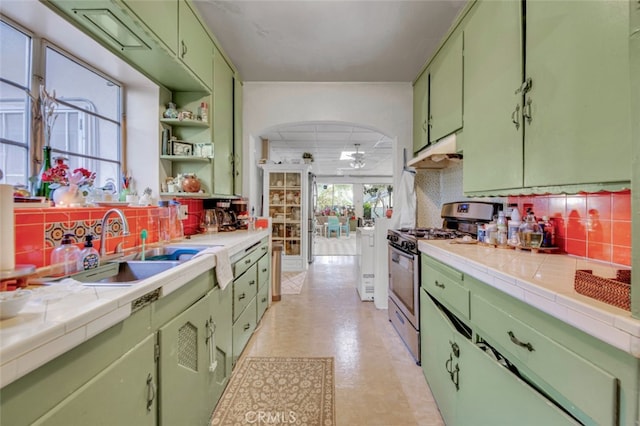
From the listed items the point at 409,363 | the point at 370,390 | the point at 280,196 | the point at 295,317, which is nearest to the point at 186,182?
the point at 295,317

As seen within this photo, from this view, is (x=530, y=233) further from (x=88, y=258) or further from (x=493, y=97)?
(x=88, y=258)

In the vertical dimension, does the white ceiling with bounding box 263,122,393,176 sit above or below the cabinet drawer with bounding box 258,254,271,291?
above

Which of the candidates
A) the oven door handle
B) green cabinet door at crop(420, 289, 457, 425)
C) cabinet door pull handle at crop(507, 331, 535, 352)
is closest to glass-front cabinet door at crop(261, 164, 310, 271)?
the oven door handle

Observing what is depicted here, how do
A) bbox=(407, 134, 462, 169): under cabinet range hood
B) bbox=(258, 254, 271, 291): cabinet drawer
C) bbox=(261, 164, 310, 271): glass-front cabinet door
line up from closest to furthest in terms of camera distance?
bbox=(407, 134, 462, 169): under cabinet range hood
bbox=(258, 254, 271, 291): cabinet drawer
bbox=(261, 164, 310, 271): glass-front cabinet door

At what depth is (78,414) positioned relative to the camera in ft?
2.33

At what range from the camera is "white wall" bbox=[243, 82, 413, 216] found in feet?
10.8

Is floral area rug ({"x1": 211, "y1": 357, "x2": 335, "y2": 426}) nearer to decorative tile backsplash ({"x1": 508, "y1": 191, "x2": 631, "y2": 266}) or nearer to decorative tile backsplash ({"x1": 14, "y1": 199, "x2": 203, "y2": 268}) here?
decorative tile backsplash ({"x1": 14, "y1": 199, "x2": 203, "y2": 268})

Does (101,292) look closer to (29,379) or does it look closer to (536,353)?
(29,379)

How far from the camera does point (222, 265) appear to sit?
1.73 m

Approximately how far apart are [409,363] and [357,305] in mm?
1251

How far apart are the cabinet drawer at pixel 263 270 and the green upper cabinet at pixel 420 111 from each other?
2.02 m

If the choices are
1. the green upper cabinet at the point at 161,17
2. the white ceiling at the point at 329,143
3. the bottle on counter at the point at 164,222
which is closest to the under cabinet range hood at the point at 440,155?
the white ceiling at the point at 329,143

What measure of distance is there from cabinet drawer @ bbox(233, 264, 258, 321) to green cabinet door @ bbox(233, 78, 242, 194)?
1.02 meters

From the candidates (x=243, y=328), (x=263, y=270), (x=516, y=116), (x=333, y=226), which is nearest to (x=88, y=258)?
(x=243, y=328)
